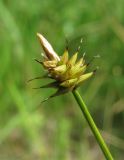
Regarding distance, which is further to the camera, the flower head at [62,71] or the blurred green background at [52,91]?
the blurred green background at [52,91]

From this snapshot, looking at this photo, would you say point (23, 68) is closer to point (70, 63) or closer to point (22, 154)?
point (22, 154)

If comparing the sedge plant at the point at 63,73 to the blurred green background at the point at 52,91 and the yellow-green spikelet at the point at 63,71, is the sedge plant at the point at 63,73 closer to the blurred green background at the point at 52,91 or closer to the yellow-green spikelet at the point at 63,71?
the yellow-green spikelet at the point at 63,71


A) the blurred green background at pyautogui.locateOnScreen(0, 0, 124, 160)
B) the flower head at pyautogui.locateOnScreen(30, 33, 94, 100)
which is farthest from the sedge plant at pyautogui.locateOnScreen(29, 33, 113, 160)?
the blurred green background at pyautogui.locateOnScreen(0, 0, 124, 160)

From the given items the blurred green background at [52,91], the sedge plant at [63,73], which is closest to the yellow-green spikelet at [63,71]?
the sedge plant at [63,73]

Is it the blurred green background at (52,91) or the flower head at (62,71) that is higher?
the blurred green background at (52,91)

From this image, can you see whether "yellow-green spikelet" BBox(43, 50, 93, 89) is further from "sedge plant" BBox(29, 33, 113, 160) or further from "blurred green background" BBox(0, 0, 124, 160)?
"blurred green background" BBox(0, 0, 124, 160)

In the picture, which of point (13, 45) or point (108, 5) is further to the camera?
point (108, 5)

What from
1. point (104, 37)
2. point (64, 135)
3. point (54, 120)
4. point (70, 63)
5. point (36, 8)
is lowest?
point (70, 63)

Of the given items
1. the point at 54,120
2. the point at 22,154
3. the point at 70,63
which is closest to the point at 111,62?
the point at 54,120
